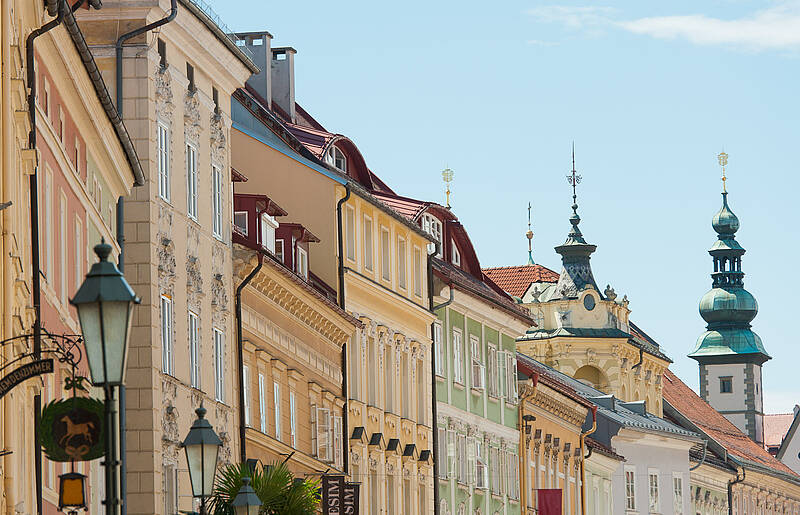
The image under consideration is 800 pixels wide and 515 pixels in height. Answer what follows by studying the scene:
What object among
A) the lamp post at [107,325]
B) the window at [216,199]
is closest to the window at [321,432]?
the window at [216,199]

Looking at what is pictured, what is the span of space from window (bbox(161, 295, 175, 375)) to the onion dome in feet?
391

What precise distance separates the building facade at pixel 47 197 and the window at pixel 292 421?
10.4m

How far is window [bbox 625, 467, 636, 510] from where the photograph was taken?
74312 mm

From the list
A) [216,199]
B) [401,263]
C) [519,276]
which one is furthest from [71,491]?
[519,276]

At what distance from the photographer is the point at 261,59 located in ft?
156

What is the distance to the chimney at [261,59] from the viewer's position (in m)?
47.0

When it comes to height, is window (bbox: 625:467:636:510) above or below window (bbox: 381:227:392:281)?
below

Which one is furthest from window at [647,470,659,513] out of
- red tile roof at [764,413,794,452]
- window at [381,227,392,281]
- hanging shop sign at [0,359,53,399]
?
red tile roof at [764,413,794,452]

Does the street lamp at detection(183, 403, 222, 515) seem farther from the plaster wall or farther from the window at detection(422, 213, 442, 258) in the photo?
the plaster wall

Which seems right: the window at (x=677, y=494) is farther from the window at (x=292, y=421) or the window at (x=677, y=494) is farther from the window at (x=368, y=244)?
the window at (x=292, y=421)

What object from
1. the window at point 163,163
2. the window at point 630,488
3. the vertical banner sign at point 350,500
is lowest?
the vertical banner sign at point 350,500

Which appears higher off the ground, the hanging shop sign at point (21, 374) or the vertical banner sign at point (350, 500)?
the vertical banner sign at point (350, 500)

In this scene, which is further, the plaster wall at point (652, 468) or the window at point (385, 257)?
the plaster wall at point (652, 468)

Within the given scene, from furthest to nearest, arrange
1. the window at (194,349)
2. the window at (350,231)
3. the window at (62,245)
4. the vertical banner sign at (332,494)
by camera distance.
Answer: the window at (350,231) → the vertical banner sign at (332,494) → the window at (194,349) → the window at (62,245)
